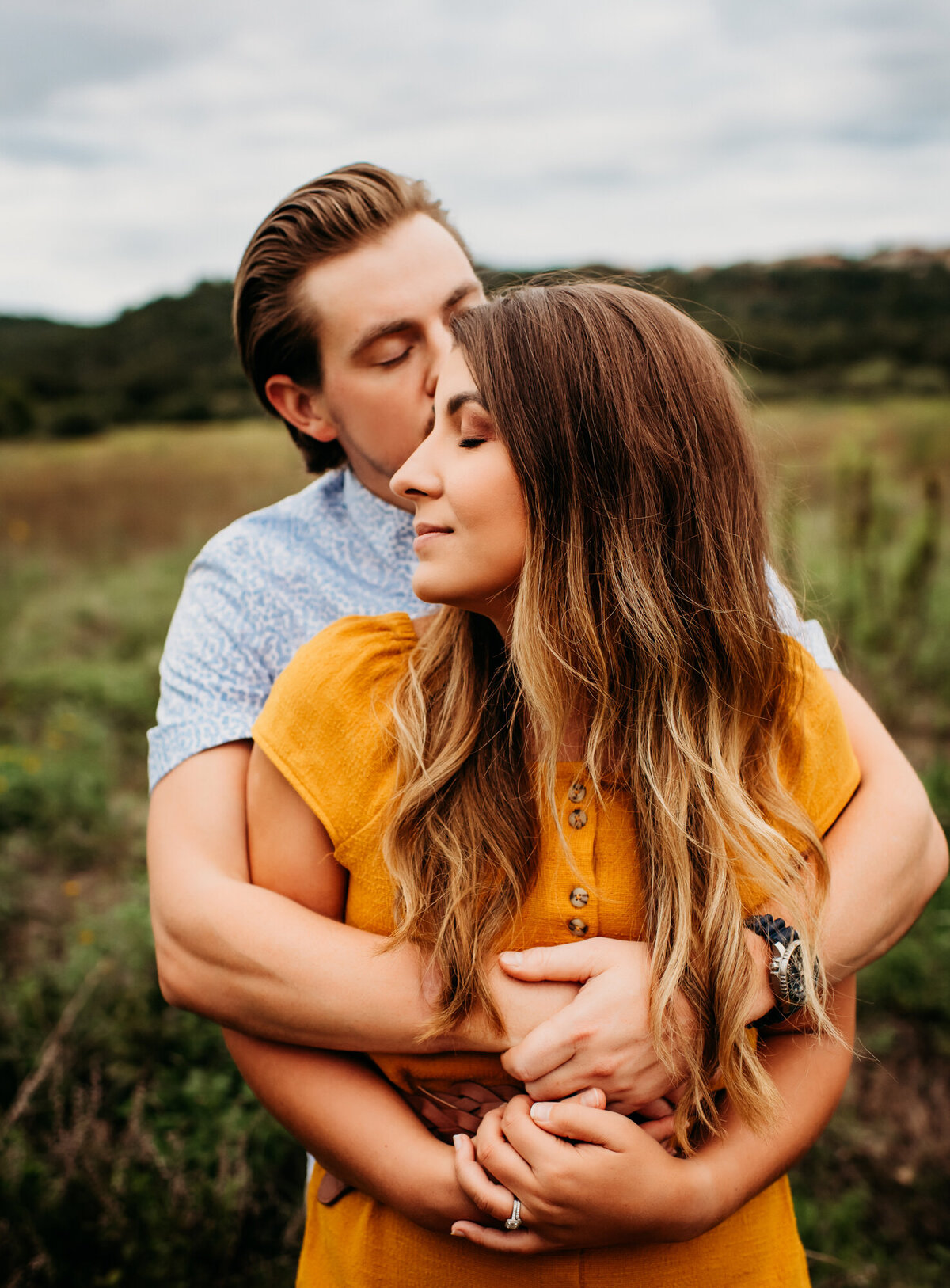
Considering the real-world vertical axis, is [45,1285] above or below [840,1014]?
below

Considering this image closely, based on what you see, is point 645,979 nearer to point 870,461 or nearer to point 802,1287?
point 802,1287

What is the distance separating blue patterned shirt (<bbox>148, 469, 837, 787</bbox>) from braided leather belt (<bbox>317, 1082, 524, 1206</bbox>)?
0.73 metres

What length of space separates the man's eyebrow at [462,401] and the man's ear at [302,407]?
101cm

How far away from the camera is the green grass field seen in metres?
2.26

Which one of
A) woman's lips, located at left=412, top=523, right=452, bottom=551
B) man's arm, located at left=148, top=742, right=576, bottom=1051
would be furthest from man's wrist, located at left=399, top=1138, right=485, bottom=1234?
woman's lips, located at left=412, top=523, right=452, bottom=551

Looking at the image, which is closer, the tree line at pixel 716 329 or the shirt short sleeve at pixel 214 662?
the shirt short sleeve at pixel 214 662

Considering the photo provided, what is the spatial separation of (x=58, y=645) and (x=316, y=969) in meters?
6.56

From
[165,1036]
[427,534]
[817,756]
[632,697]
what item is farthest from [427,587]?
[165,1036]

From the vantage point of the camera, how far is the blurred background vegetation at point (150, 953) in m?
2.28

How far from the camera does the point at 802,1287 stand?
1.46 metres

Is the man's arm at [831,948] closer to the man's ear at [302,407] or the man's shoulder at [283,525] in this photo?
the man's shoulder at [283,525]

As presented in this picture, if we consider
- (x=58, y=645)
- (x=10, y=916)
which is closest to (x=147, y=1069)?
(x=10, y=916)

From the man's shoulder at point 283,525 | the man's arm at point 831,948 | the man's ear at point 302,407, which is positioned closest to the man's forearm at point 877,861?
the man's arm at point 831,948

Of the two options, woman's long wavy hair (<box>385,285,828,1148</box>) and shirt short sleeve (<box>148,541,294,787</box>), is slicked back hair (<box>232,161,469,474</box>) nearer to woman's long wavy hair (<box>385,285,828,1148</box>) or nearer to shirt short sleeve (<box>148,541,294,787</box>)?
shirt short sleeve (<box>148,541,294,787</box>)
